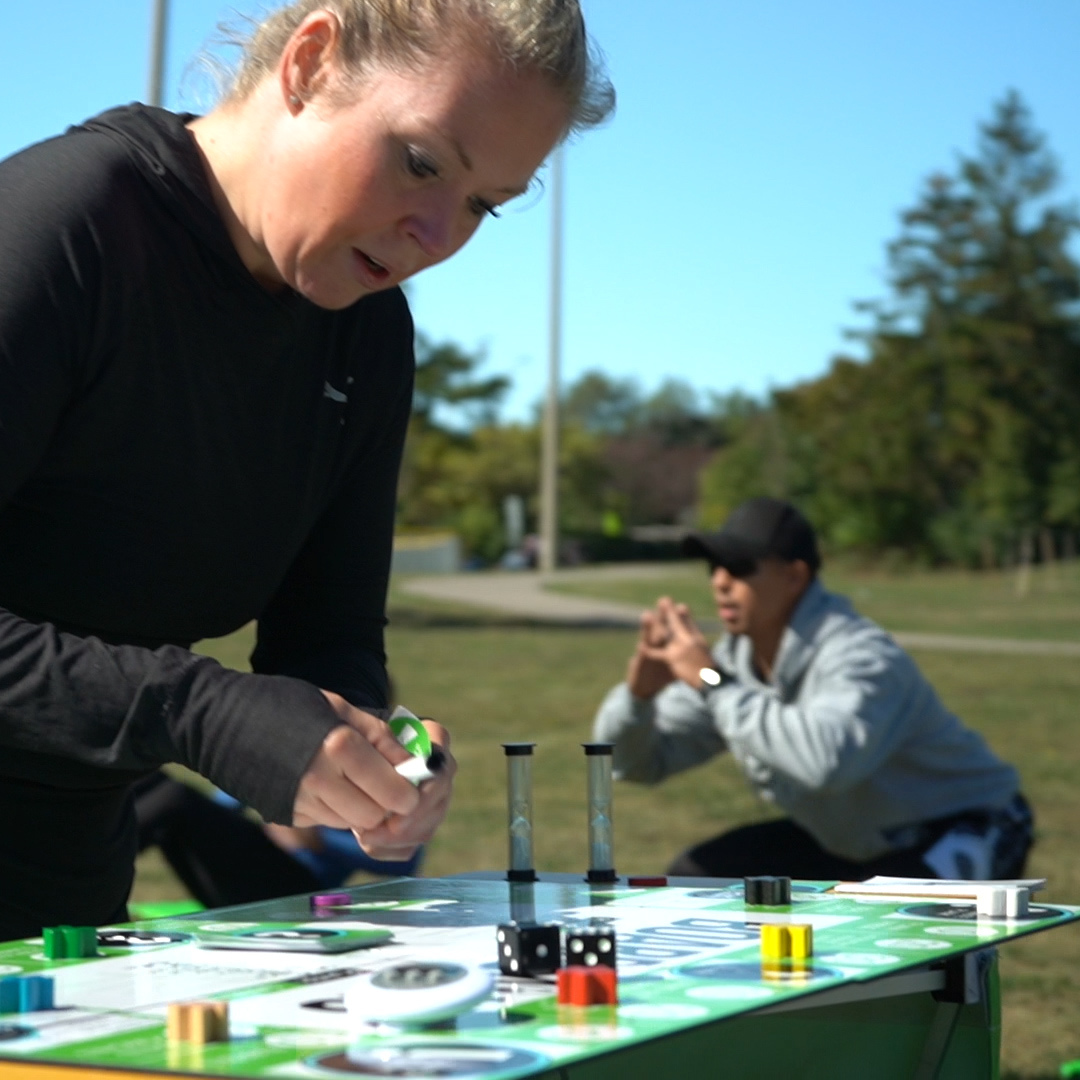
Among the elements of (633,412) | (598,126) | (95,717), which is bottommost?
(95,717)

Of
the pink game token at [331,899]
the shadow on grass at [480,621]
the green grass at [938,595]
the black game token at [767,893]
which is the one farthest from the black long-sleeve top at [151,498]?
the green grass at [938,595]

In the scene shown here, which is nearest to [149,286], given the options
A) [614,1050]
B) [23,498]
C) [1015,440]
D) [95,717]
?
[23,498]

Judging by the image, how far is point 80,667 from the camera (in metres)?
1.45

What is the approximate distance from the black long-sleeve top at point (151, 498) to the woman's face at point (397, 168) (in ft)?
0.37

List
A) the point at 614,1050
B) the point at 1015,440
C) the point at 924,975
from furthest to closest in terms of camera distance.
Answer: the point at 1015,440 < the point at 924,975 < the point at 614,1050

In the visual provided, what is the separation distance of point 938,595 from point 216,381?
2510 centimetres

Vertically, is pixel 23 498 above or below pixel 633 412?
below

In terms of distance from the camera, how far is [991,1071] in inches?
68.7

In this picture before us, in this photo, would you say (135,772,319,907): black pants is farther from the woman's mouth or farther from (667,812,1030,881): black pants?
the woman's mouth

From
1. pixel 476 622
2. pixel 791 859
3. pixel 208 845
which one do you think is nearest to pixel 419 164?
pixel 791 859

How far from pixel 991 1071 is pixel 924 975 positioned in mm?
283

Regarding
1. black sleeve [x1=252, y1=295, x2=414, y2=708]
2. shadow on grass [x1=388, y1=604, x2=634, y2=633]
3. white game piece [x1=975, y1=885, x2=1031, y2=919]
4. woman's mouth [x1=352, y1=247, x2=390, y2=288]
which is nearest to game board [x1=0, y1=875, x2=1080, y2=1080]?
white game piece [x1=975, y1=885, x2=1031, y2=919]

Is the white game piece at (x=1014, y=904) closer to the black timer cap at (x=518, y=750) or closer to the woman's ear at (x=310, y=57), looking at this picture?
the black timer cap at (x=518, y=750)

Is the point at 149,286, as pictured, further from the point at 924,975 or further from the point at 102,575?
the point at 924,975
